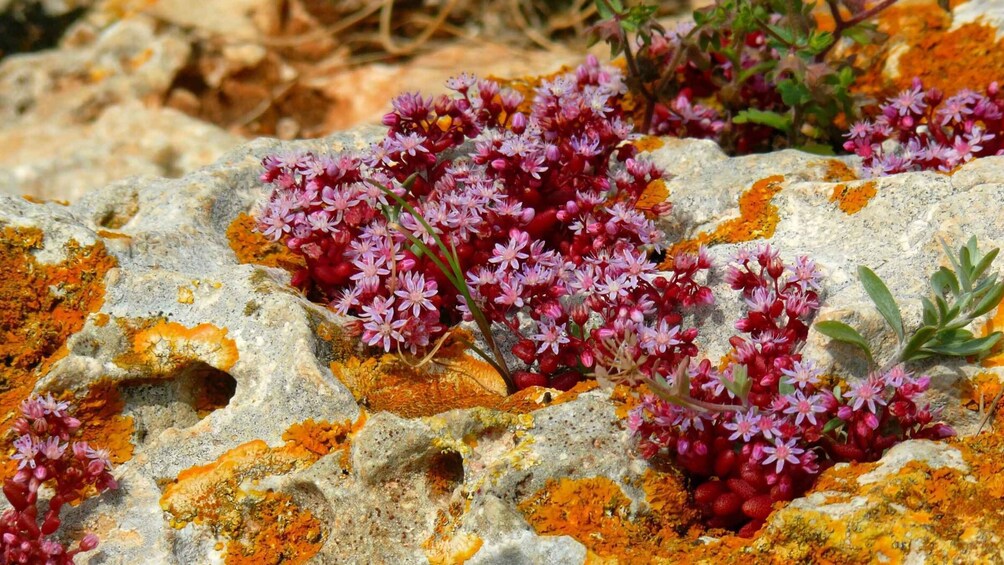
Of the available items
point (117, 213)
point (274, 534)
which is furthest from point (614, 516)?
point (117, 213)

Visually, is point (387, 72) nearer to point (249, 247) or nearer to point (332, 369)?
point (249, 247)

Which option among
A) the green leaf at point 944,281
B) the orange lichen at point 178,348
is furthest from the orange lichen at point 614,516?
the orange lichen at point 178,348

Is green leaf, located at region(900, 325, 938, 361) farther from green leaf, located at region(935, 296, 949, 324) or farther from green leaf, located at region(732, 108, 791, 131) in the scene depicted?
green leaf, located at region(732, 108, 791, 131)

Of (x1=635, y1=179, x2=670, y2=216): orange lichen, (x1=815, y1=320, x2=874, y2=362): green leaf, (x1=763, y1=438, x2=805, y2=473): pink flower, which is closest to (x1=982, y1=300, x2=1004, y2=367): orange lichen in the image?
(x1=815, y1=320, x2=874, y2=362): green leaf

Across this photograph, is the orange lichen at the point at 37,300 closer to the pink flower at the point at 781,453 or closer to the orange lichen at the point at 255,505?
the orange lichen at the point at 255,505

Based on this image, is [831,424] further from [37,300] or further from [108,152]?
[108,152]

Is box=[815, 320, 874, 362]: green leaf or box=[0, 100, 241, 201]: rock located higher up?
box=[815, 320, 874, 362]: green leaf
